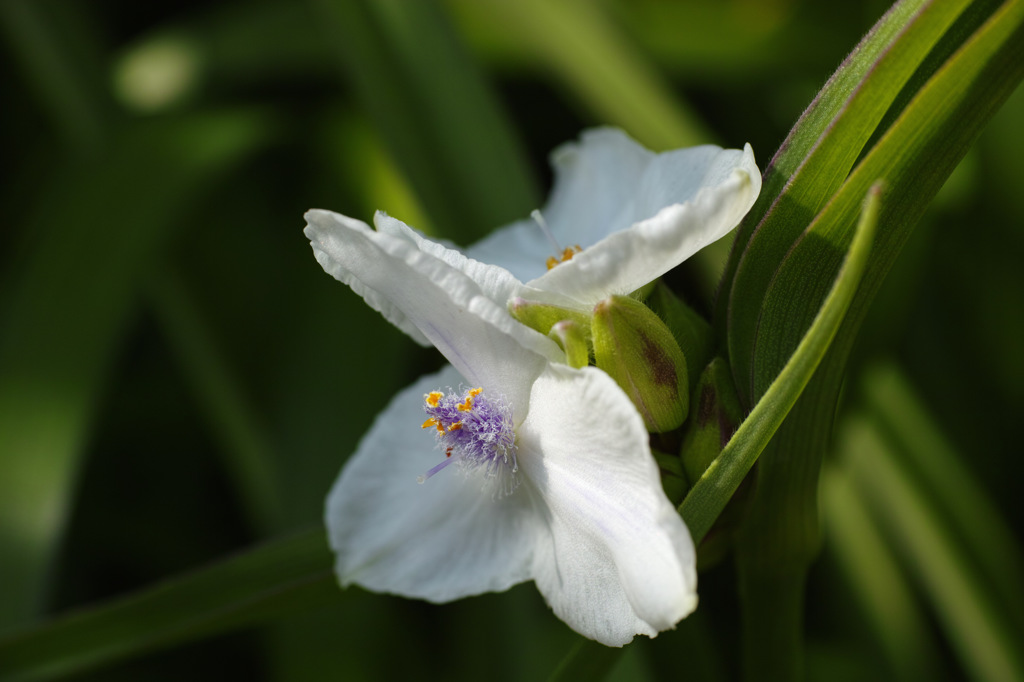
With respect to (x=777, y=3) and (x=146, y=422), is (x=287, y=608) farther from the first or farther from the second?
(x=777, y=3)

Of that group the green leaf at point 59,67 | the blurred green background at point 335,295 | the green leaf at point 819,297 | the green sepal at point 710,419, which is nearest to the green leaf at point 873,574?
the blurred green background at point 335,295

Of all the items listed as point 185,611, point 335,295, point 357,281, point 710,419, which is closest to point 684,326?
point 710,419

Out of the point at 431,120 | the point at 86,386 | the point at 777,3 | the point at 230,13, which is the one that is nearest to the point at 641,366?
the point at 431,120

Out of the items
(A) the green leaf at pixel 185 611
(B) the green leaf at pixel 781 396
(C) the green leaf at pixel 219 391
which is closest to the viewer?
(B) the green leaf at pixel 781 396

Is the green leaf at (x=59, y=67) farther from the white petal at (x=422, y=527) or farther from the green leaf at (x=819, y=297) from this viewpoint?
the green leaf at (x=819, y=297)

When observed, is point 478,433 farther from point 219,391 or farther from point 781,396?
point 219,391
